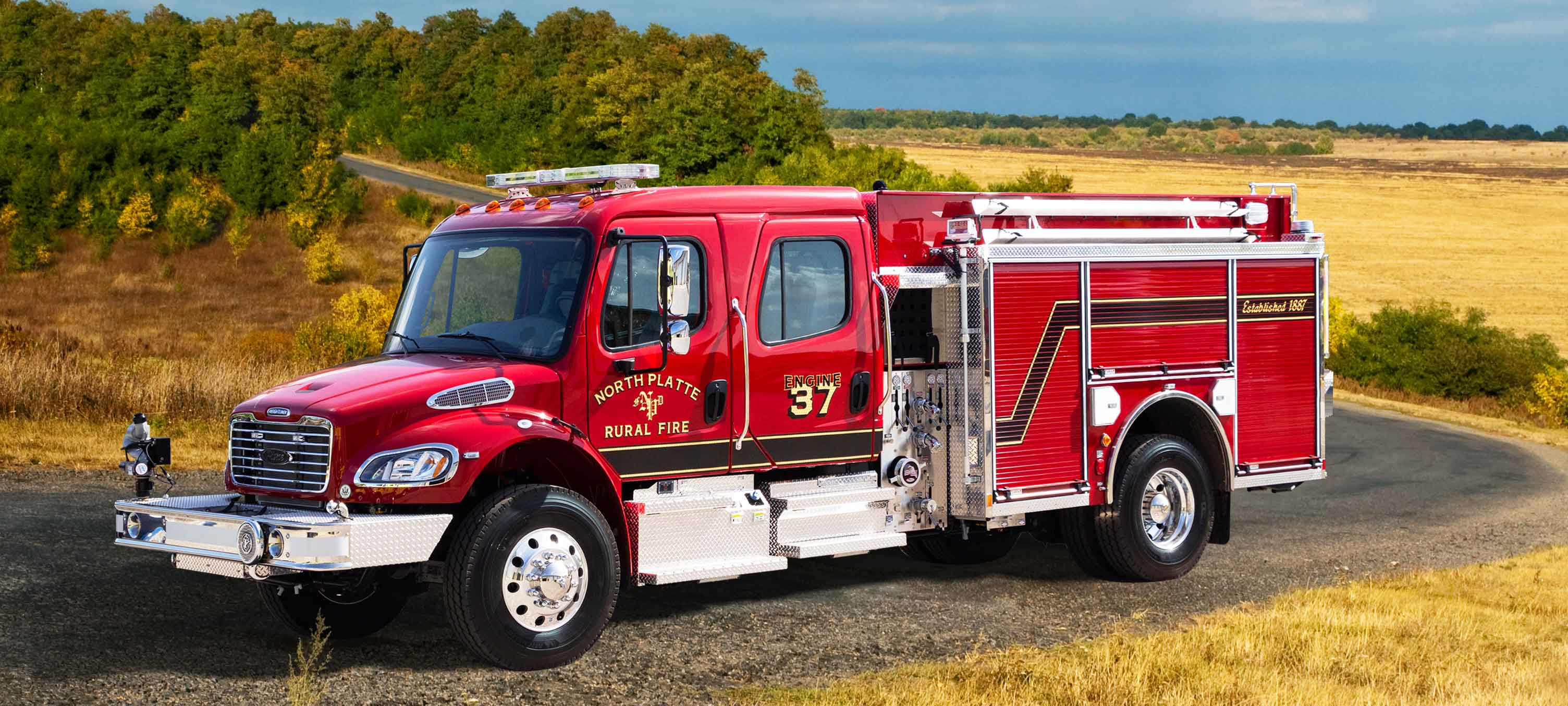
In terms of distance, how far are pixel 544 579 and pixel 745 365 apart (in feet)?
6.11

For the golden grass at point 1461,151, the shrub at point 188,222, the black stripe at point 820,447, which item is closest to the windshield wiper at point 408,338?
the black stripe at point 820,447

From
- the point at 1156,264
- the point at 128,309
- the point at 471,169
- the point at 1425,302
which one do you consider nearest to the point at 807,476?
the point at 1156,264

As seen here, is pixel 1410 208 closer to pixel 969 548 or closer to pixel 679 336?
pixel 969 548

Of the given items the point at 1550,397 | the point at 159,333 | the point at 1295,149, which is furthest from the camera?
the point at 1295,149

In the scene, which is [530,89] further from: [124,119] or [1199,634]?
[1199,634]

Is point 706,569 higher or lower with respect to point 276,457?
lower

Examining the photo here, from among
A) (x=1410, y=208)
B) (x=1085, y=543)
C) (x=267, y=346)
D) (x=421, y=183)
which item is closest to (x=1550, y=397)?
(x=1085, y=543)

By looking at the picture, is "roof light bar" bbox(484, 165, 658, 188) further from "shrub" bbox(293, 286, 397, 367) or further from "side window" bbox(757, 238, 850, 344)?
"shrub" bbox(293, 286, 397, 367)

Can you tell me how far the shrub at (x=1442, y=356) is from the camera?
38.1 metres

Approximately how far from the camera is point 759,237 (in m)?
9.13

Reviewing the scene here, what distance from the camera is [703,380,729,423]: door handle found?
345 inches

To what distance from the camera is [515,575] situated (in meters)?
7.70

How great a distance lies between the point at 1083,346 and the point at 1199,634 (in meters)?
2.38

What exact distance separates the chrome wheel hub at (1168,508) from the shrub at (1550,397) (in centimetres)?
2742
